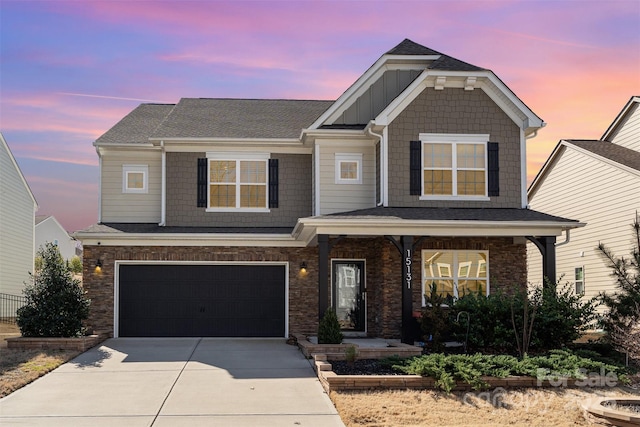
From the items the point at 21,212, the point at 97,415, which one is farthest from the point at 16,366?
the point at 21,212

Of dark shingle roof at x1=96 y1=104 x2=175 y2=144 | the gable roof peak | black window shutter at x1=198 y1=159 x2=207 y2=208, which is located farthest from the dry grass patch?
dark shingle roof at x1=96 y1=104 x2=175 y2=144

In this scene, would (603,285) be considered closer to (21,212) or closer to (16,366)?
(16,366)

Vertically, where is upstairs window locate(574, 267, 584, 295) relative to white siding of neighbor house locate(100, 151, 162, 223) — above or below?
below

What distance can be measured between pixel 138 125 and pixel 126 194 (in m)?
2.62

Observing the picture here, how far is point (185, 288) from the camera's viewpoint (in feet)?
64.3

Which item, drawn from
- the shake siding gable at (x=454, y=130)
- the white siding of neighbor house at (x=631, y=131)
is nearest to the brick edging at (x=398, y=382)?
the shake siding gable at (x=454, y=130)

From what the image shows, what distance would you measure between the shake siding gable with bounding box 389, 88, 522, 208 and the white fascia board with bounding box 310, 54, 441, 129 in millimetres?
1806

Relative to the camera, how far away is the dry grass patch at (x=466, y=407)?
1019 centimetres

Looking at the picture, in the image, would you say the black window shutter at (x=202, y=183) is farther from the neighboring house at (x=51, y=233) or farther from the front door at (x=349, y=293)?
the neighboring house at (x=51, y=233)

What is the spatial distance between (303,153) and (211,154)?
255 cm

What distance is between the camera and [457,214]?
1728cm

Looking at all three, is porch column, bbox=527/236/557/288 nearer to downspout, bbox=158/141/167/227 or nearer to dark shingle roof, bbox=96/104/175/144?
downspout, bbox=158/141/167/227

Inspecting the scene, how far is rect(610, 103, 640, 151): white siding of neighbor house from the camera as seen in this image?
24.8 m

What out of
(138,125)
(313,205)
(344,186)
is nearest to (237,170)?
(313,205)
